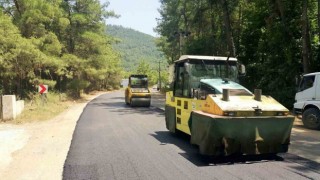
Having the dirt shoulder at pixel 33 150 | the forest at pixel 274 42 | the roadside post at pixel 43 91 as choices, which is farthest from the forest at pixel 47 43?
the forest at pixel 274 42

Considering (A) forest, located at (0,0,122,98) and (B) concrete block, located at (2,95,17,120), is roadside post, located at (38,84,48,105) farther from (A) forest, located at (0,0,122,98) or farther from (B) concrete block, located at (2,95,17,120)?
(B) concrete block, located at (2,95,17,120)

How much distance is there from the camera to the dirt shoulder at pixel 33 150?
8.00 meters

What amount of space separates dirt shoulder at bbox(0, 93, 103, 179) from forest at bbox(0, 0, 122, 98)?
9840 millimetres

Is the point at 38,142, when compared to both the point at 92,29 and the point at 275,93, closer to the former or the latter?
the point at 275,93

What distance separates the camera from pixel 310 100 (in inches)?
571

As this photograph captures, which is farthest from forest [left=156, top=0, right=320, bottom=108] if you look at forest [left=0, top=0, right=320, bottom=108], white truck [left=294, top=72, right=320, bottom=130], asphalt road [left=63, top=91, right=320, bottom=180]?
asphalt road [left=63, top=91, right=320, bottom=180]

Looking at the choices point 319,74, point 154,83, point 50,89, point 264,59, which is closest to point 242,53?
point 264,59

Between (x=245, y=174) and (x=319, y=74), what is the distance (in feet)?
29.0

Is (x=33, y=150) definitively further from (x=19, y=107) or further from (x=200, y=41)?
(x=200, y=41)

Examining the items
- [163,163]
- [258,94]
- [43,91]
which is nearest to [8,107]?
[43,91]

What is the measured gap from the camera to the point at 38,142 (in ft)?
39.9

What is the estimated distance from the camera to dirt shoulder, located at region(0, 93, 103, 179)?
800cm

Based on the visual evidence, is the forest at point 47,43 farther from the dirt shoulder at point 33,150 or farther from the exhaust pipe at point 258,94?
the exhaust pipe at point 258,94

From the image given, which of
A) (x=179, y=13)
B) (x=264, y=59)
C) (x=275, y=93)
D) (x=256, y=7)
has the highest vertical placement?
(x=179, y=13)
